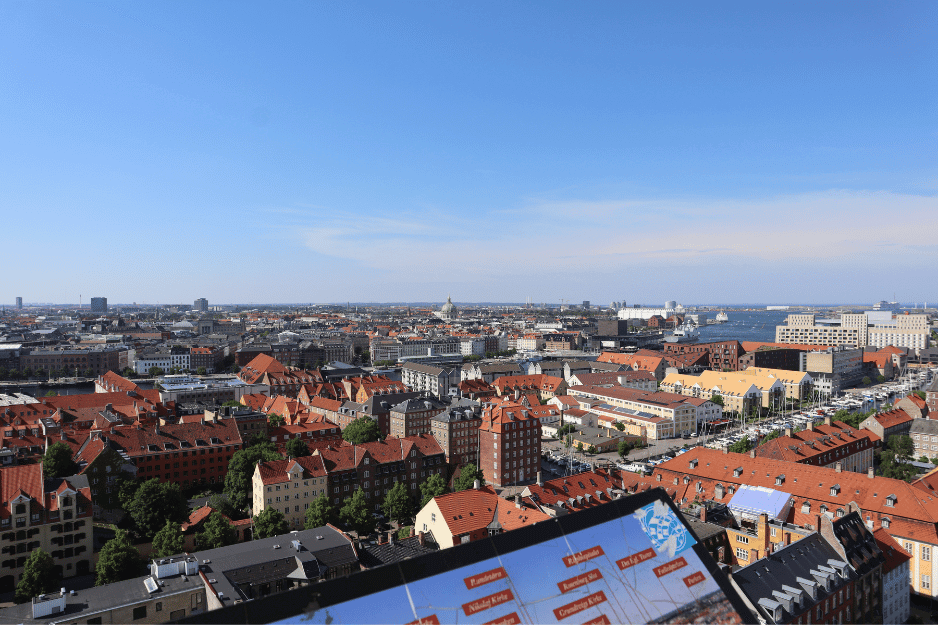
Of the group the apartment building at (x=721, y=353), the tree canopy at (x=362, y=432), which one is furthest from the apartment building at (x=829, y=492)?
the apartment building at (x=721, y=353)

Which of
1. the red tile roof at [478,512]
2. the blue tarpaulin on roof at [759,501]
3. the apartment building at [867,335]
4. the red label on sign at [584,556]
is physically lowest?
the red tile roof at [478,512]

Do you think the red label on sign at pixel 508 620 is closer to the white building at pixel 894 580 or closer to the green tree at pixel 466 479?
the white building at pixel 894 580

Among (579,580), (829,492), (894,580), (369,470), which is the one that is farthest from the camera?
(369,470)

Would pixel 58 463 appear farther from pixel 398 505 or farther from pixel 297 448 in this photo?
pixel 398 505

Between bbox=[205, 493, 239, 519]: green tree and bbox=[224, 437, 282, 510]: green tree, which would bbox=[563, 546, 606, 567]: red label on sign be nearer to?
bbox=[205, 493, 239, 519]: green tree

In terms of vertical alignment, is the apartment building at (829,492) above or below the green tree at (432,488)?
above

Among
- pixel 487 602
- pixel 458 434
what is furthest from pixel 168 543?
pixel 458 434
